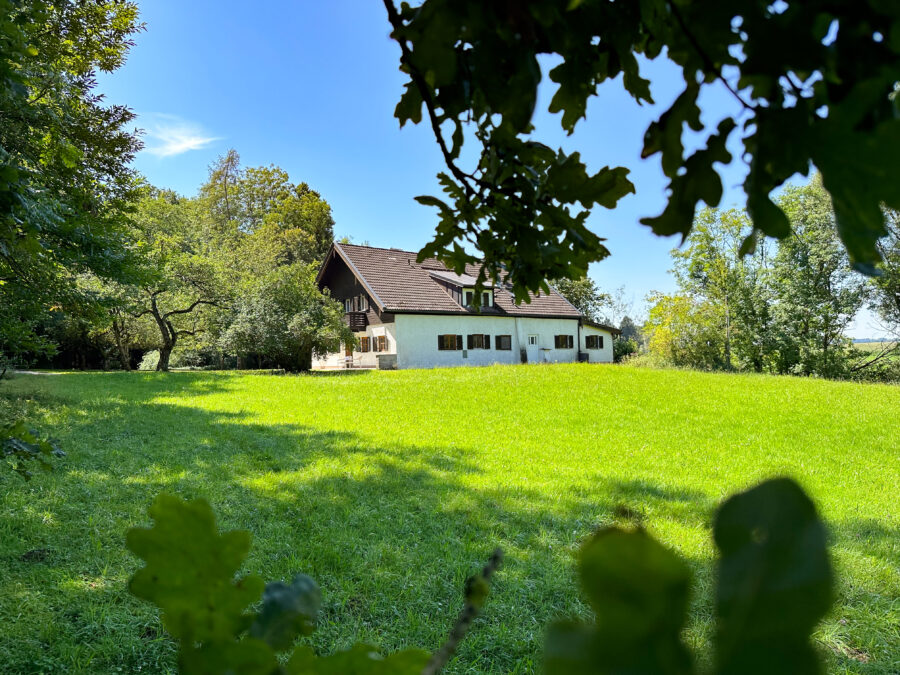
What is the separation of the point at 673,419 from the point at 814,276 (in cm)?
2263

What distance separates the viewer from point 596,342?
3170 centimetres

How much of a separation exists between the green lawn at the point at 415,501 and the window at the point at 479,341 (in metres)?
15.6

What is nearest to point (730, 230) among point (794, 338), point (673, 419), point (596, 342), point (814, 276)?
point (814, 276)

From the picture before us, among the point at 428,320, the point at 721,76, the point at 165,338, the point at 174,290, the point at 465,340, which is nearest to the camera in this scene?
the point at 721,76

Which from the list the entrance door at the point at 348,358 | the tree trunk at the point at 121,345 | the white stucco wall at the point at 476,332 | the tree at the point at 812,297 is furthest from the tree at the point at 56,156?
the tree at the point at 812,297

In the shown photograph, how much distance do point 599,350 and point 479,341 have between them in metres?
9.37

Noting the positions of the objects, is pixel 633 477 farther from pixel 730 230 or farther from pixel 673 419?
pixel 730 230

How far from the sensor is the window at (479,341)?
2703 centimetres

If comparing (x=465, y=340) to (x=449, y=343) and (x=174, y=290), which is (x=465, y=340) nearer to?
(x=449, y=343)

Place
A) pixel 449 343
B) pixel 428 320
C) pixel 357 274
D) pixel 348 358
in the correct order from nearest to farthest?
pixel 357 274
pixel 428 320
pixel 449 343
pixel 348 358

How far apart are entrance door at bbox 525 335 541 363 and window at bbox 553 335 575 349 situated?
1.33 m

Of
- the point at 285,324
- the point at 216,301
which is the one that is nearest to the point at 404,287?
the point at 285,324

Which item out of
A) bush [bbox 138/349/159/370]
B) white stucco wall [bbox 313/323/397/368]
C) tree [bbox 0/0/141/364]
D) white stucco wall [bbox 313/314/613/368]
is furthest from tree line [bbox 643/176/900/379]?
bush [bbox 138/349/159/370]

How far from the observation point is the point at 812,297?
2620cm
